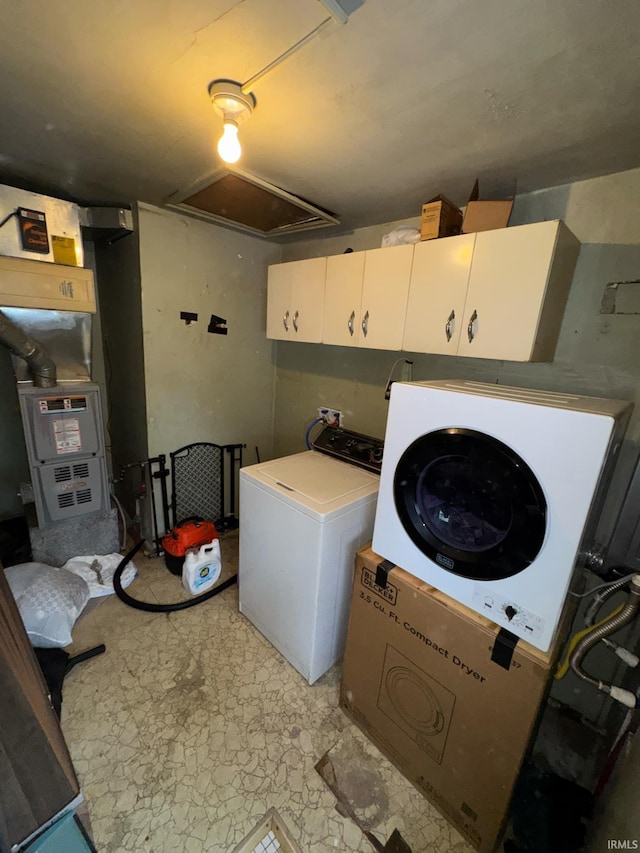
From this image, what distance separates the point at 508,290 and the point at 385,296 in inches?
23.3

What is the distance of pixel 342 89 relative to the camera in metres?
1.03

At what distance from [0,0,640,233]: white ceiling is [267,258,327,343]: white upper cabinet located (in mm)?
508

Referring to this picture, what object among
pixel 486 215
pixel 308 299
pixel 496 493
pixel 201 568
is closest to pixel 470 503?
pixel 496 493

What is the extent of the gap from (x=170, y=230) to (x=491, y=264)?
1.95 meters

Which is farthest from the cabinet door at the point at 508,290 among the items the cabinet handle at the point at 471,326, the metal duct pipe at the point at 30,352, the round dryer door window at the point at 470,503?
the metal duct pipe at the point at 30,352

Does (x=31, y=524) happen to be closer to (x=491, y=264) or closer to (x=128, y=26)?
(x=128, y=26)

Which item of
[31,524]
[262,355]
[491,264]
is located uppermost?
[491,264]

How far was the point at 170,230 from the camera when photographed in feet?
7.13

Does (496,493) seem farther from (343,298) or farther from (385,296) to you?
(343,298)

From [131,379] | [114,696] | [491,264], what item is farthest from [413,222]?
[114,696]

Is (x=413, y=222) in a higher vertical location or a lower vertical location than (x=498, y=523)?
higher

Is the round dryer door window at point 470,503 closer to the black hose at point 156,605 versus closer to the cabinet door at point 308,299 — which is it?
the cabinet door at point 308,299

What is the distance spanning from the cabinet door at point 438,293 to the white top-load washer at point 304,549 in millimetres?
735

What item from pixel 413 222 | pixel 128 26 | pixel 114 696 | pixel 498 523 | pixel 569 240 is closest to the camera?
pixel 128 26
